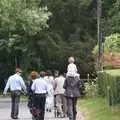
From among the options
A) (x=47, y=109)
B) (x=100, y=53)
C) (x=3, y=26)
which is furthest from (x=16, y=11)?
(x=47, y=109)

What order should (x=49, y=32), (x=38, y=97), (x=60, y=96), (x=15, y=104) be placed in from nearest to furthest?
(x=38, y=97) → (x=15, y=104) → (x=60, y=96) → (x=49, y=32)

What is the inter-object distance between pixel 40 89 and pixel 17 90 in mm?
3542

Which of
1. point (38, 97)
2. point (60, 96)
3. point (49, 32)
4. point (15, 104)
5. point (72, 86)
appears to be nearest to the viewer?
point (72, 86)

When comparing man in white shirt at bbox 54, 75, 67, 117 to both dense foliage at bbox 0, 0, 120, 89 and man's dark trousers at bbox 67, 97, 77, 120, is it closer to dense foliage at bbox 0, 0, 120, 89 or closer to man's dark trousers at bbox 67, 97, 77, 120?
man's dark trousers at bbox 67, 97, 77, 120

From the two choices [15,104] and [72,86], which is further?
[15,104]

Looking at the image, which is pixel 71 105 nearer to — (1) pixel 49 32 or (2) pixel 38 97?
(2) pixel 38 97

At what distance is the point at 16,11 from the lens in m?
53.1

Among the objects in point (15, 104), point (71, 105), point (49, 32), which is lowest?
point (15, 104)

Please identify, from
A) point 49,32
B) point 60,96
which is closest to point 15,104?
point 60,96

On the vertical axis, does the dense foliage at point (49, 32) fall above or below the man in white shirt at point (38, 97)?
above

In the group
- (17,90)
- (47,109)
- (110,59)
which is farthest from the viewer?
(110,59)

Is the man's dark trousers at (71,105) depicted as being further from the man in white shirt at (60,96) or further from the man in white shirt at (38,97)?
the man in white shirt at (60,96)

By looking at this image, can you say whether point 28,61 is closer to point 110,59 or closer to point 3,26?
point 3,26

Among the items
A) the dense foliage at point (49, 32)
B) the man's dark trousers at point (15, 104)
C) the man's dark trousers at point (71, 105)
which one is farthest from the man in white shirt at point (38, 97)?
the dense foliage at point (49, 32)
